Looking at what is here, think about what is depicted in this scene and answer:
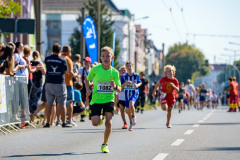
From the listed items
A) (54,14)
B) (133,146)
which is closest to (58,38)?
(54,14)

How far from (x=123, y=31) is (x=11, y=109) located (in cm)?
7475

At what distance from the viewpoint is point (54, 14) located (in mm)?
82625

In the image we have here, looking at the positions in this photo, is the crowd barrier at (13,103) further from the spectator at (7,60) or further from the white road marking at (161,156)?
the white road marking at (161,156)

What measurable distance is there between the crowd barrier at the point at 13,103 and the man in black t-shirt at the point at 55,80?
0.57 m

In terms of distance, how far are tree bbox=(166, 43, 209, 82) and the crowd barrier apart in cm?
9422

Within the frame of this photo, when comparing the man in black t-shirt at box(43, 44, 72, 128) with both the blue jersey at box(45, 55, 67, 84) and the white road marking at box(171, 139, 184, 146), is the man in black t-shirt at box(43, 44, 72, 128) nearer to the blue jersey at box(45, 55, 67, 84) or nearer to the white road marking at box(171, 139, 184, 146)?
the blue jersey at box(45, 55, 67, 84)

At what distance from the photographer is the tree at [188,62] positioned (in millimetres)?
108794

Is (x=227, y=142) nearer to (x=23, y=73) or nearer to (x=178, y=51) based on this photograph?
(x=23, y=73)

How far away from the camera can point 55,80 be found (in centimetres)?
1417

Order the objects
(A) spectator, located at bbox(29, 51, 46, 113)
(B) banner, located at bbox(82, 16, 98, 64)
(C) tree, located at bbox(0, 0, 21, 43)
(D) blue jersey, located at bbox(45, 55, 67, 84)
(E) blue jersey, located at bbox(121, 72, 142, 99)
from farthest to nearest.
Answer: (B) banner, located at bbox(82, 16, 98, 64) → (C) tree, located at bbox(0, 0, 21, 43) → (A) spectator, located at bbox(29, 51, 46, 113) → (E) blue jersey, located at bbox(121, 72, 142, 99) → (D) blue jersey, located at bbox(45, 55, 67, 84)

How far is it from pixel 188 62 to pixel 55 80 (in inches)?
3790

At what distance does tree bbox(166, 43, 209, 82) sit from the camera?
10879 cm

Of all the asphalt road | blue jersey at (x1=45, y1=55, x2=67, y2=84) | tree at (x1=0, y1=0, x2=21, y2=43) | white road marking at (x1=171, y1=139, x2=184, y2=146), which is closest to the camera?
the asphalt road

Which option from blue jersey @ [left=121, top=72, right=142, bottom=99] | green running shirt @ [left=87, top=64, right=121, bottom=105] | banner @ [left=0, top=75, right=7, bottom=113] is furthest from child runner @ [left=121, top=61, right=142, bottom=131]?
green running shirt @ [left=87, top=64, right=121, bottom=105]
